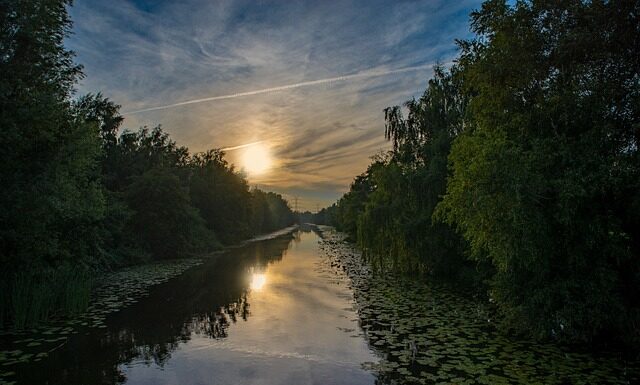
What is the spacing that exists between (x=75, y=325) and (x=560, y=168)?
14.4 m

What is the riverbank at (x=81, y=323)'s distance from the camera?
31.9 feet

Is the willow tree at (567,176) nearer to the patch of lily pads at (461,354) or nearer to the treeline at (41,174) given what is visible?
the patch of lily pads at (461,354)

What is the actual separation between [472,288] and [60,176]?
17092mm

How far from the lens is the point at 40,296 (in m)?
12.4

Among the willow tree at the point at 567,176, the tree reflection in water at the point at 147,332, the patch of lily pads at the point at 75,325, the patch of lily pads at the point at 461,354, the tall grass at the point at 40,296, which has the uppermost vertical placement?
the willow tree at the point at 567,176

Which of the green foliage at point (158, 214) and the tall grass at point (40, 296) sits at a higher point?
the green foliage at point (158, 214)

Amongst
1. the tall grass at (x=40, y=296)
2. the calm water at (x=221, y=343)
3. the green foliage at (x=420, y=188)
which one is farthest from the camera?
the green foliage at (x=420, y=188)

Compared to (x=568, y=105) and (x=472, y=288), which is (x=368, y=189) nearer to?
(x=472, y=288)

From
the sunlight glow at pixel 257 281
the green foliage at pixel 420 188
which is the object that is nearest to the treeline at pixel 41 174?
the sunlight glow at pixel 257 281

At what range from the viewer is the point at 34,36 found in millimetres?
13500

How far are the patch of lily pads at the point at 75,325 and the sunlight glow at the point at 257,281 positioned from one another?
16.1ft

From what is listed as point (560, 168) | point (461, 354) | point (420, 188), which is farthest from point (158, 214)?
point (560, 168)

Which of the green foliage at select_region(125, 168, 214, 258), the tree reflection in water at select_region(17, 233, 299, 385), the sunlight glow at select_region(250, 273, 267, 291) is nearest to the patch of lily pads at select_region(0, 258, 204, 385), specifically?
the tree reflection in water at select_region(17, 233, 299, 385)

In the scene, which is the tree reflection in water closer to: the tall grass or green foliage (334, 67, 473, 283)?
the tall grass
